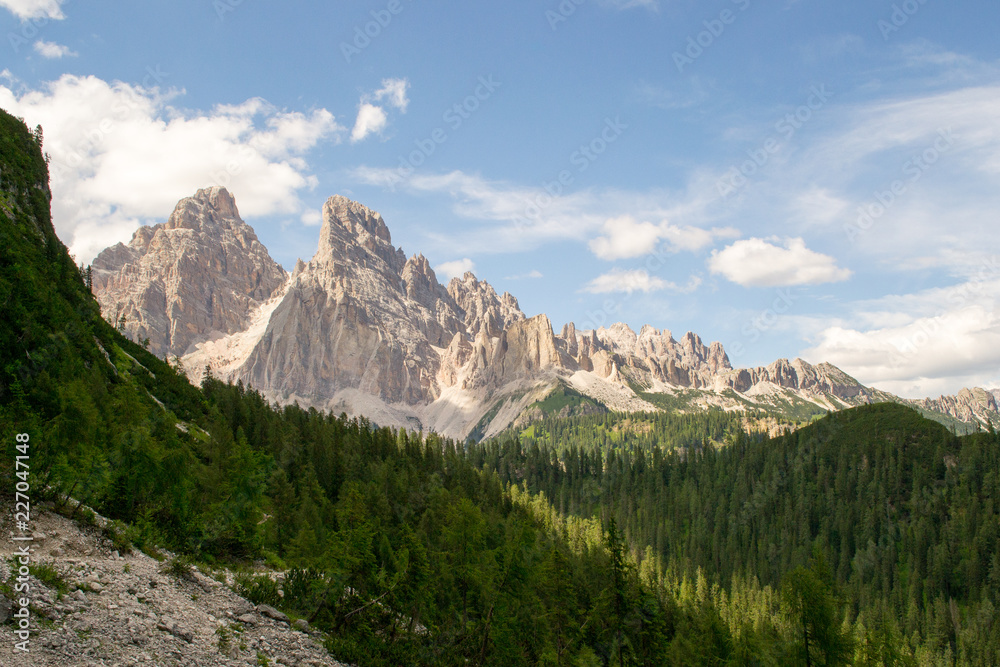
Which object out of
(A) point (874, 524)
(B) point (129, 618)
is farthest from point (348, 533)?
(A) point (874, 524)

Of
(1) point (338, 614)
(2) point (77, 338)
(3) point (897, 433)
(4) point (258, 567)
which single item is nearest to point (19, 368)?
(2) point (77, 338)

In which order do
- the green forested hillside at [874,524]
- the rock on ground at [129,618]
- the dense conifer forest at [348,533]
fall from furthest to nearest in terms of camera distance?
1. the green forested hillside at [874,524]
2. the dense conifer forest at [348,533]
3. the rock on ground at [129,618]

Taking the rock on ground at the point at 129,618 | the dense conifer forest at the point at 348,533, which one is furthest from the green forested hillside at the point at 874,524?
the rock on ground at the point at 129,618

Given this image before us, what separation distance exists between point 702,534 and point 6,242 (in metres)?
167

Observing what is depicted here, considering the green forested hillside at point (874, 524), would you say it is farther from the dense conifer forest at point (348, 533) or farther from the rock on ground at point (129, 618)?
the rock on ground at point (129, 618)

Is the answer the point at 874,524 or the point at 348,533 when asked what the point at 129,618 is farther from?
the point at 874,524

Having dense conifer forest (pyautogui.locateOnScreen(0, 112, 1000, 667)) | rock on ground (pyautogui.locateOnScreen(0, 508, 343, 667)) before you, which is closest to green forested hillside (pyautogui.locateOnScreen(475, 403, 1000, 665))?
dense conifer forest (pyautogui.locateOnScreen(0, 112, 1000, 667))

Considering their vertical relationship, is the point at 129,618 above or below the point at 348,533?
above

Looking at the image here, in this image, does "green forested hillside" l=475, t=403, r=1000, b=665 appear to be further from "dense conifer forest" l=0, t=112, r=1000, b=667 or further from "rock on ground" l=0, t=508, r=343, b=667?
"rock on ground" l=0, t=508, r=343, b=667

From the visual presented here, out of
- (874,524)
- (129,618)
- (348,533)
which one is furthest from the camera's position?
(874,524)

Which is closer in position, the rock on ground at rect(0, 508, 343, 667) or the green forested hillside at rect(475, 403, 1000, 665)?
the rock on ground at rect(0, 508, 343, 667)

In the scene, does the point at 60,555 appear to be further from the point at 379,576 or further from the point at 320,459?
the point at 320,459

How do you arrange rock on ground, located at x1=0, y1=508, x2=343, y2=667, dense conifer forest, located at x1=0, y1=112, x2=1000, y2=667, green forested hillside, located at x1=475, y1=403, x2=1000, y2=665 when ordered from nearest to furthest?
rock on ground, located at x1=0, y1=508, x2=343, y2=667
dense conifer forest, located at x1=0, y1=112, x2=1000, y2=667
green forested hillside, located at x1=475, y1=403, x2=1000, y2=665

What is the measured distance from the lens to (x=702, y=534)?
17038cm
